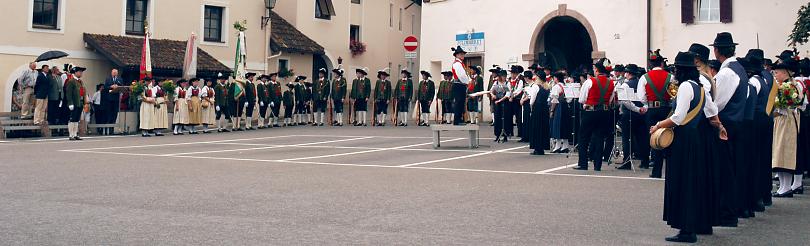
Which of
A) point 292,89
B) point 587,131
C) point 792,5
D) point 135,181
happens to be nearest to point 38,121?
point 292,89

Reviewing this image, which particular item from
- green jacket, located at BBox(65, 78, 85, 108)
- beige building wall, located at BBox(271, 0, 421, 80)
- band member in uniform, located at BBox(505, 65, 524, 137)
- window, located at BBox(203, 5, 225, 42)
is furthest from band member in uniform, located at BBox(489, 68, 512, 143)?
beige building wall, located at BBox(271, 0, 421, 80)

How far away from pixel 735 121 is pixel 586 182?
431 cm

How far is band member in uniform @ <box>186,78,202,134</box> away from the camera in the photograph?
29078mm

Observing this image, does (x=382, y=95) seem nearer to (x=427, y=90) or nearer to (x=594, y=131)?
(x=427, y=90)

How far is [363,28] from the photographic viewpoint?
160 feet

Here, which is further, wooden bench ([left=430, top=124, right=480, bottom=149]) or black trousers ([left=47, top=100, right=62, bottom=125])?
black trousers ([left=47, top=100, right=62, bottom=125])

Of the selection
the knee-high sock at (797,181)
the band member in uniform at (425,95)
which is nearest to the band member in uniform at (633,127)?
the knee-high sock at (797,181)

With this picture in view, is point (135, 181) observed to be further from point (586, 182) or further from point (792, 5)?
point (792, 5)

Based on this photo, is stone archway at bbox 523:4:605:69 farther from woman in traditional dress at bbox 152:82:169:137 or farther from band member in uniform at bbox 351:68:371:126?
woman in traditional dress at bbox 152:82:169:137

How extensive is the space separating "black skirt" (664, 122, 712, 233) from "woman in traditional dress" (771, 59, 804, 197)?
3.93m

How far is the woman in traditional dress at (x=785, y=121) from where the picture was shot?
12.8m

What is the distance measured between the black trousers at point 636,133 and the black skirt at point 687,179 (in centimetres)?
771

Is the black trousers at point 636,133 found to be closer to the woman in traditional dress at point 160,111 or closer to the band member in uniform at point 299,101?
the woman in traditional dress at point 160,111

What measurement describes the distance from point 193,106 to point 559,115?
1310 centimetres
